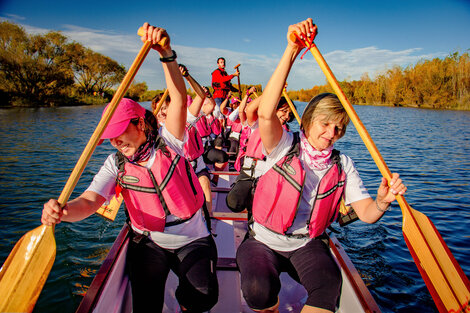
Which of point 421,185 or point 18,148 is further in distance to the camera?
point 18,148

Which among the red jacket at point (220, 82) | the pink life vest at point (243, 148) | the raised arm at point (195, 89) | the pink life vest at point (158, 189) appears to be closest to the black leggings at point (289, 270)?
the pink life vest at point (158, 189)

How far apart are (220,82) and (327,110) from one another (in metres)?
6.10

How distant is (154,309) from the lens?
5.04 feet

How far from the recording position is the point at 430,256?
5.23 feet

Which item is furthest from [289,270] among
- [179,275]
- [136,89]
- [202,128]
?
[136,89]

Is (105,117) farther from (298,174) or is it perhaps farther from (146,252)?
(298,174)

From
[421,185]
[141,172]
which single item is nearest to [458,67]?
[421,185]

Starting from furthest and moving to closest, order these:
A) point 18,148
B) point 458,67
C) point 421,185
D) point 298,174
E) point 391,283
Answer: point 458,67 < point 18,148 < point 421,185 < point 391,283 < point 298,174

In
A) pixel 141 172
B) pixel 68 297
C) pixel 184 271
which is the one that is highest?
pixel 141 172

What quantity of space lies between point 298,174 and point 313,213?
0.25 m

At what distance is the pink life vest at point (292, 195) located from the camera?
1656 mm

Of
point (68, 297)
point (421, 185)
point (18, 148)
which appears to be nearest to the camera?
point (68, 297)

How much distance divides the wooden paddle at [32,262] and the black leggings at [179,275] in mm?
445

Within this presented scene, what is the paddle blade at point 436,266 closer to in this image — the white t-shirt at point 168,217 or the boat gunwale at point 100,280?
the white t-shirt at point 168,217
